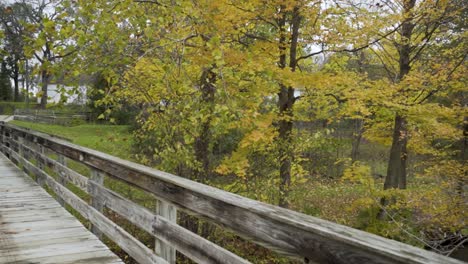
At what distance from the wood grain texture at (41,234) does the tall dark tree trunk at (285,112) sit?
4.06m

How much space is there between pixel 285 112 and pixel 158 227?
7021mm

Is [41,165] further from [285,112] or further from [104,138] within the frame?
[285,112]

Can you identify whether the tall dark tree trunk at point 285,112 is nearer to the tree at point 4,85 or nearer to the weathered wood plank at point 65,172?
the weathered wood plank at point 65,172

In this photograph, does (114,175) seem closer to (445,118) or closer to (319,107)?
(319,107)

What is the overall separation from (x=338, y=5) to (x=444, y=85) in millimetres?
3510

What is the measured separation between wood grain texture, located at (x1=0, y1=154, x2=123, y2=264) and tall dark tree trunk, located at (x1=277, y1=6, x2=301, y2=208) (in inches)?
160

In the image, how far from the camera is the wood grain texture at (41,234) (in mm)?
3825

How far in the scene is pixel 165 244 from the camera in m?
2.97

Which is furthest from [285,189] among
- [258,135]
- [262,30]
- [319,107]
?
[262,30]

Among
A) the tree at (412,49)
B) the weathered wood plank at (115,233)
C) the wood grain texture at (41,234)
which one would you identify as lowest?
the wood grain texture at (41,234)

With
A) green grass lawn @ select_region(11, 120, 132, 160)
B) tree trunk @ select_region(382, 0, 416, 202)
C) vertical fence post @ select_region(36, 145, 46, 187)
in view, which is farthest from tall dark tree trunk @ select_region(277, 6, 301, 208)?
vertical fence post @ select_region(36, 145, 46, 187)

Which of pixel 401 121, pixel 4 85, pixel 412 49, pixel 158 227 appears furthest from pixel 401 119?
pixel 4 85

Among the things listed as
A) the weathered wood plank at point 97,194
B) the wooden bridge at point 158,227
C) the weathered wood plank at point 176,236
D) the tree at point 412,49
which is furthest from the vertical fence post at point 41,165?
the tree at point 412,49

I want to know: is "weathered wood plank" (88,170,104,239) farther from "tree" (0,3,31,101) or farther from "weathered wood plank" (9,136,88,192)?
"tree" (0,3,31,101)
